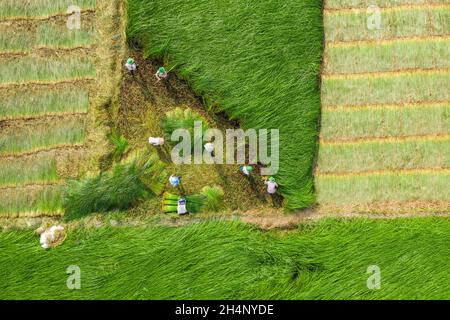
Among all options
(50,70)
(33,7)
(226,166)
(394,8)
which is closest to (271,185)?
(226,166)

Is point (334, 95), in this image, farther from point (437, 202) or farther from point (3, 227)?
point (3, 227)

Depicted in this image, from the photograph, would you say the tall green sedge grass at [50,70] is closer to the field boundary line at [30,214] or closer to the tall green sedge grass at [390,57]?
the field boundary line at [30,214]

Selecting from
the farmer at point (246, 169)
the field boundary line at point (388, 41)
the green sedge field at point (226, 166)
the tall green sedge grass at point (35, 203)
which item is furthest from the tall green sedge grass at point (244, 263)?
the field boundary line at point (388, 41)

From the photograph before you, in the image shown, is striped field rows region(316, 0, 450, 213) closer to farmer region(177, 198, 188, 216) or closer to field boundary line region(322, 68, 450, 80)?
field boundary line region(322, 68, 450, 80)

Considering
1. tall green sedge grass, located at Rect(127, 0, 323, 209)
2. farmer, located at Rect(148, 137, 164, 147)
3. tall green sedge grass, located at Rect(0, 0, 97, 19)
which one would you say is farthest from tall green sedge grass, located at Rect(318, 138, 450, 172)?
tall green sedge grass, located at Rect(0, 0, 97, 19)

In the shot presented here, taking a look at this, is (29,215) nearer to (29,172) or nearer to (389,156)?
(29,172)

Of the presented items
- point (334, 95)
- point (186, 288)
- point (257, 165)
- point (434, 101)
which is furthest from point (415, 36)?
point (186, 288)
